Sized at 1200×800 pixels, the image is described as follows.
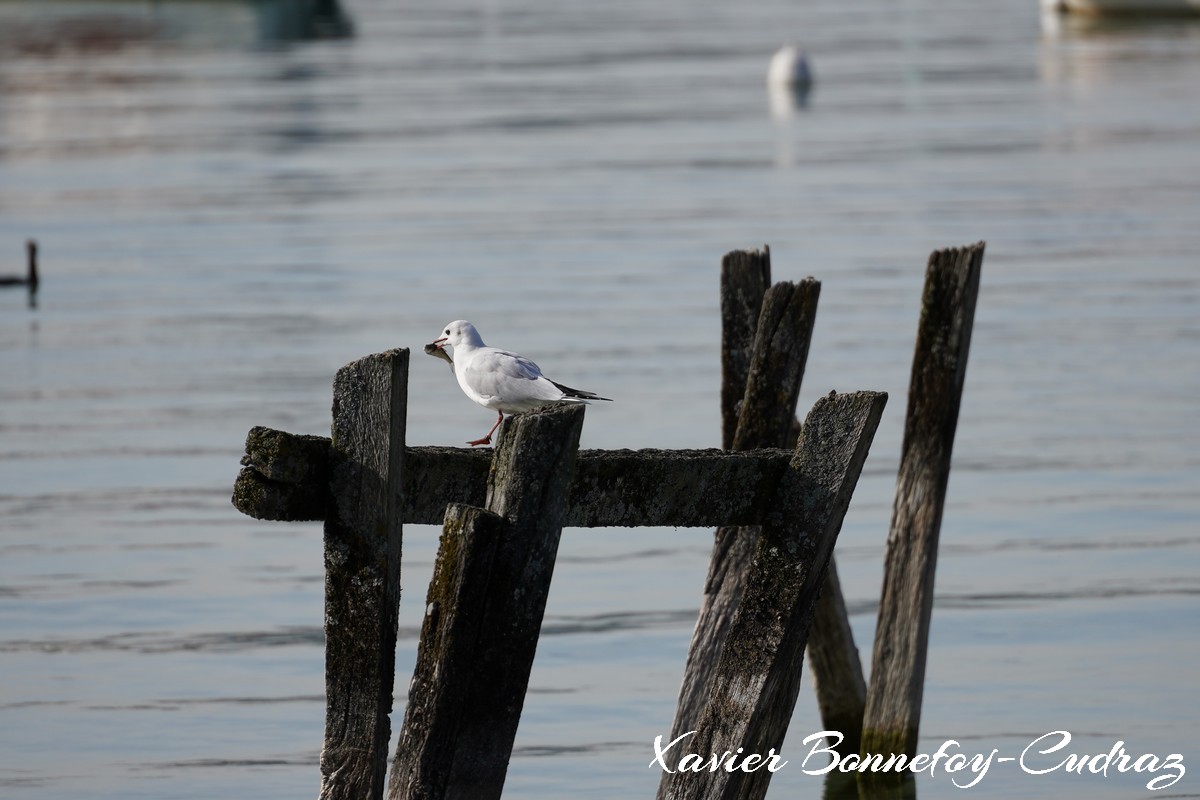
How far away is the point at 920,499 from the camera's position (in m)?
8.91

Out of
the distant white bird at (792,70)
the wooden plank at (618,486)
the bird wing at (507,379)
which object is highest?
the bird wing at (507,379)

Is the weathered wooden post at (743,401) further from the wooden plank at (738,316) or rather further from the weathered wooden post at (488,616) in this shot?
the weathered wooden post at (488,616)

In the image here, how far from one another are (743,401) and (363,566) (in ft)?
9.12

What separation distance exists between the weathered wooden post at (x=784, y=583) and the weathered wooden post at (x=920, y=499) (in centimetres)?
268

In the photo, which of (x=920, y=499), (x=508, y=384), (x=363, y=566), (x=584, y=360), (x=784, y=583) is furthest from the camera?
(x=584, y=360)

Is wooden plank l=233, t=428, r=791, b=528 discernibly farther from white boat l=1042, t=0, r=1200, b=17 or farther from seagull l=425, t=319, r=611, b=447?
white boat l=1042, t=0, r=1200, b=17

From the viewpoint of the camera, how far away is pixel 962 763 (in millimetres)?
9977

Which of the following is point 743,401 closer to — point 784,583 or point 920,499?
point 920,499

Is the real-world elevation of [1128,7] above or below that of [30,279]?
above

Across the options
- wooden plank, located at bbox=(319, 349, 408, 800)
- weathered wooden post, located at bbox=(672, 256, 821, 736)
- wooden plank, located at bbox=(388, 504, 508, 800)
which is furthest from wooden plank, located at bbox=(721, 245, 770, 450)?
wooden plank, located at bbox=(388, 504, 508, 800)

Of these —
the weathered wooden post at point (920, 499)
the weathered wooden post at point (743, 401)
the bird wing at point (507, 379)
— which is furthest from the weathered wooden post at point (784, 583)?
the weathered wooden post at point (920, 499)

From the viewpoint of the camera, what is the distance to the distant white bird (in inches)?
1951

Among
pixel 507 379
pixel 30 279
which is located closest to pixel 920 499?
pixel 507 379

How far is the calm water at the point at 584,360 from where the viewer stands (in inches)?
433
